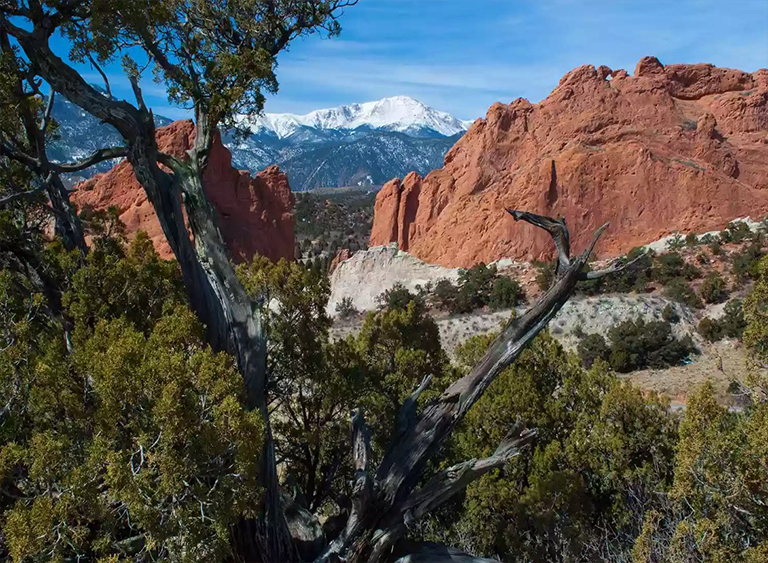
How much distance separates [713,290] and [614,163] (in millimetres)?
11830

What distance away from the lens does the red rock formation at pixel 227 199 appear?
24.7 metres

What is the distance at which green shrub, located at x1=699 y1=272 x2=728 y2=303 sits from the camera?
22484mm

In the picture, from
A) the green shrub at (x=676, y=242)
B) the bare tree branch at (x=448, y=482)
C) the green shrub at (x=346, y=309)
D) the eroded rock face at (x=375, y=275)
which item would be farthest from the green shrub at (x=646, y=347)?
the bare tree branch at (x=448, y=482)

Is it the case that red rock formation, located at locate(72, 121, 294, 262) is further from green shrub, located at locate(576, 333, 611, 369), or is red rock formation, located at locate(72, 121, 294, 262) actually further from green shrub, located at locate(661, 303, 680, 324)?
green shrub, located at locate(661, 303, 680, 324)

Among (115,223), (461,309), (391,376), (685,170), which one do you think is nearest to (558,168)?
(685,170)

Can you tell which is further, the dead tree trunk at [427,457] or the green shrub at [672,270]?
the green shrub at [672,270]

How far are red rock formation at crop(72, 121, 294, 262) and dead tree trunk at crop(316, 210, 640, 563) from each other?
19.5 m

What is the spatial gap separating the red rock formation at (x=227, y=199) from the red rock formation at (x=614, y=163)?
10.0 metres

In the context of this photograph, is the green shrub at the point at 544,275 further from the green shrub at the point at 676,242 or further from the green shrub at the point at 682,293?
the green shrub at the point at 676,242

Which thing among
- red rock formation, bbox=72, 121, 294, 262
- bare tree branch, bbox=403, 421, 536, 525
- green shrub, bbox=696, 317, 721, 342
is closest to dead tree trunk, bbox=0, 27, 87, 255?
bare tree branch, bbox=403, 421, 536, 525

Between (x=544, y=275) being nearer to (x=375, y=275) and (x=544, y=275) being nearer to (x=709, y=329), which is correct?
(x=709, y=329)

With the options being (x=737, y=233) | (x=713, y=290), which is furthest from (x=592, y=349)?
(x=737, y=233)

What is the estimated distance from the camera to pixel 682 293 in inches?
906

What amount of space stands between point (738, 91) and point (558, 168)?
12.9m
